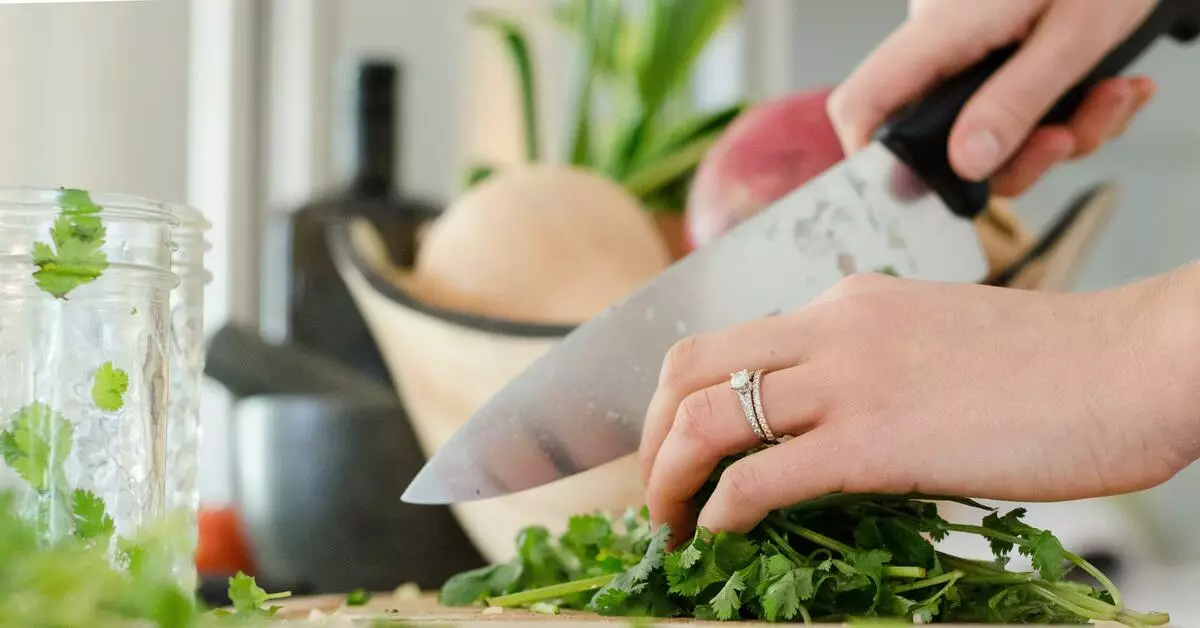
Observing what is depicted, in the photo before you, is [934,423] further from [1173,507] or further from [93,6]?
[1173,507]

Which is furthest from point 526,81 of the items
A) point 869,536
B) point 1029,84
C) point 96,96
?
point 869,536

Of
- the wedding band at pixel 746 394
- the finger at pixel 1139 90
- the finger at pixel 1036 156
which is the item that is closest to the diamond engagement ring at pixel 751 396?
the wedding band at pixel 746 394

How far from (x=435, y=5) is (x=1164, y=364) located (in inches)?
62.6

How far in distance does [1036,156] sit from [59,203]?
609mm

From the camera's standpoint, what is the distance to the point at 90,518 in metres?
0.41

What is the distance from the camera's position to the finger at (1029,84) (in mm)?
664

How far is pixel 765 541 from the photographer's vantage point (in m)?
0.49

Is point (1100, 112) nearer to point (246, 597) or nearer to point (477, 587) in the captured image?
point (477, 587)

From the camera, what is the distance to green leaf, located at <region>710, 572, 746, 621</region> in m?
0.45

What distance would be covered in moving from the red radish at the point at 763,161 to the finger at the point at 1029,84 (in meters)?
0.16

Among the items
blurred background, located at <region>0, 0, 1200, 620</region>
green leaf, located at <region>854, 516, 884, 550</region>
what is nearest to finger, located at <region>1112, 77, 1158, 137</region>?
blurred background, located at <region>0, 0, 1200, 620</region>

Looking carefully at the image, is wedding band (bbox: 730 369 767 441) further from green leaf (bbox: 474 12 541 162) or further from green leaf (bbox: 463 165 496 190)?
green leaf (bbox: 474 12 541 162)

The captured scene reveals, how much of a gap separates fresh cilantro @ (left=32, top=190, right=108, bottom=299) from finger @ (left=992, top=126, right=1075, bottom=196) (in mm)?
559

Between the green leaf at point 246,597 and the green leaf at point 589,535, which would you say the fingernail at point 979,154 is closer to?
the green leaf at point 589,535
